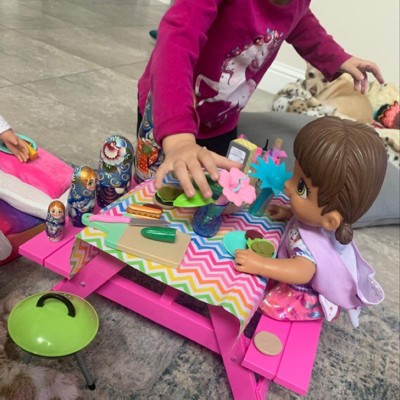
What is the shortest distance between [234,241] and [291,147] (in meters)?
0.68

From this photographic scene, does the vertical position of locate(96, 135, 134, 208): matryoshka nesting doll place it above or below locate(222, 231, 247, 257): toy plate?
below

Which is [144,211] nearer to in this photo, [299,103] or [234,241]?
[234,241]

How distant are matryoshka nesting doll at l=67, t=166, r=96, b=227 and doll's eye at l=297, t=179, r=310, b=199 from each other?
1.21 ft

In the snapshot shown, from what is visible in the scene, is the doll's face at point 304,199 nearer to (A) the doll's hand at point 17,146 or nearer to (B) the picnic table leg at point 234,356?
(B) the picnic table leg at point 234,356

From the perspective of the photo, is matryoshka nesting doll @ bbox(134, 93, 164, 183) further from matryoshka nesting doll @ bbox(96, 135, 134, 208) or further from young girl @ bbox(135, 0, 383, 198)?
matryoshka nesting doll @ bbox(96, 135, 134, 208)

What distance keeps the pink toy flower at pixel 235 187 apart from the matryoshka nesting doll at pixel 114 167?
10.8 inches

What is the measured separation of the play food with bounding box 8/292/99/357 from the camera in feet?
1.94

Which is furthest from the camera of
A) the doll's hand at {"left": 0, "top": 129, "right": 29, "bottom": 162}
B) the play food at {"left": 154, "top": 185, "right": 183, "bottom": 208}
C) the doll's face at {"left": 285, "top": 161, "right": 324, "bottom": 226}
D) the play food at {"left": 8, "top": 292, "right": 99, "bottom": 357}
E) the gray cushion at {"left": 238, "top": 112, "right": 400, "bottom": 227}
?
the gray cushion at {"left": 238, "top": 112, "right": 400, "bottom": 227}

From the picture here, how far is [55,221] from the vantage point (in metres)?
0.77

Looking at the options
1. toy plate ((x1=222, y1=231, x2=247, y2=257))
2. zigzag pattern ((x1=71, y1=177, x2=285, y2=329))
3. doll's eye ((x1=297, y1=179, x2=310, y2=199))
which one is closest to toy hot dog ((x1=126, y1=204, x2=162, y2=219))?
zigzag pattern ((x1=71, y1=177, x2=285, y2=329))

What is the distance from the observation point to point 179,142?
2.22ft

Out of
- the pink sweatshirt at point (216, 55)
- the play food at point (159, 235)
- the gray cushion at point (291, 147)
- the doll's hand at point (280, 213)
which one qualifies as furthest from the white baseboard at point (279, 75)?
the play food at point (159, 235)

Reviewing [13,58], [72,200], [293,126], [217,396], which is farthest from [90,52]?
[217,396]

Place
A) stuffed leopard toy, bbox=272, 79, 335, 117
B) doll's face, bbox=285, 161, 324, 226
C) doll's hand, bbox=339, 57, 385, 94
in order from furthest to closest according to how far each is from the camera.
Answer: stuffed leopard toy, bbox=272, 79, 335, 117, doll's hand, bbox=339, 57, 385, 94, doll's face, bbox=285, 161, 324, 226
